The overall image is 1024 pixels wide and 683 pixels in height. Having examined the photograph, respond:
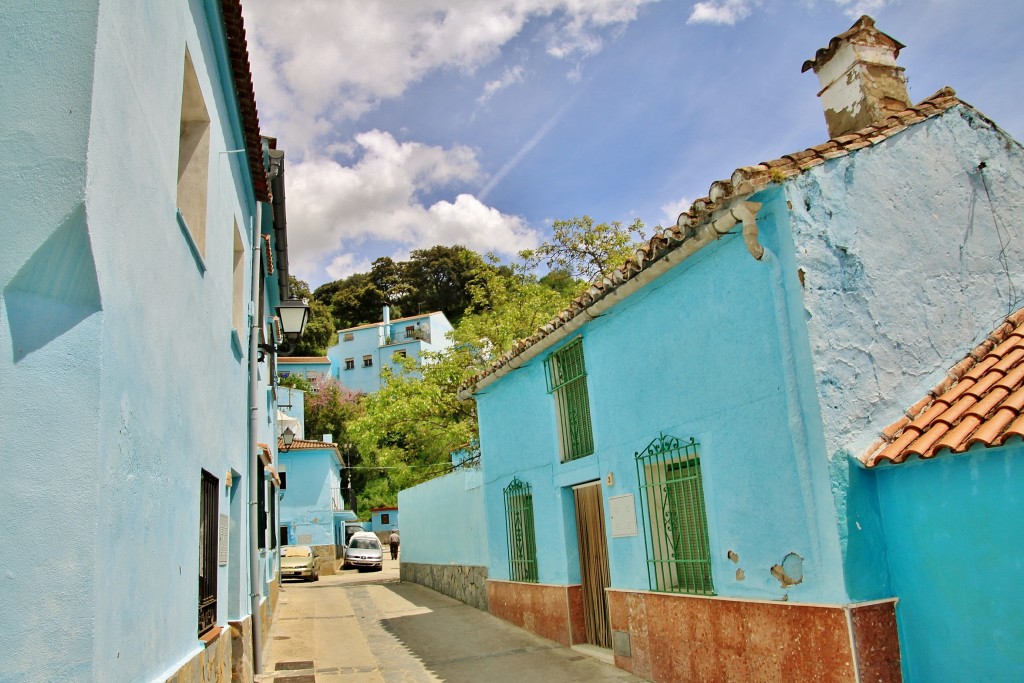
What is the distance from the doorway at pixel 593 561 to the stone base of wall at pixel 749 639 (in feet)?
3.60

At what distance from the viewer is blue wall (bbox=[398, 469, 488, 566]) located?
49.4 feet

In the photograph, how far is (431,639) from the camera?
11719 mm

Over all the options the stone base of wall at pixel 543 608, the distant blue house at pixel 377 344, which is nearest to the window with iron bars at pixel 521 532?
the stone base of wall at pixel 543 608

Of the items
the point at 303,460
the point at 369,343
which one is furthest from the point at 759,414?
the point at 369,343

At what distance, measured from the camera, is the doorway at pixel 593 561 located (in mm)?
9844

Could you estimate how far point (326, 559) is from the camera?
1209 inches

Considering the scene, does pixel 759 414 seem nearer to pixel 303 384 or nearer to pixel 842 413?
pixel 842 413

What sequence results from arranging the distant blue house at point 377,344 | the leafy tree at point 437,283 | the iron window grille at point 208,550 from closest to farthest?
the iron window grille at point 208,550, the distant blue house at point 377,344, the leafy tree at point 437,283

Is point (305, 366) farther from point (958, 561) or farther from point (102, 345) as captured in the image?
point (102, 345)

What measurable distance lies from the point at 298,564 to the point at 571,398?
18.5 m

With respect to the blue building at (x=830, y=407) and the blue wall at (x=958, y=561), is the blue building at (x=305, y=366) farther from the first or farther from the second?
the blue wall at (x=958, y=561)

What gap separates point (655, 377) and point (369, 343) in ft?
162

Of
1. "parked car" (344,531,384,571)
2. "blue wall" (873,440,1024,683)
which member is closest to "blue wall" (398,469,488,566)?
"parked car" (344,531,384,571)

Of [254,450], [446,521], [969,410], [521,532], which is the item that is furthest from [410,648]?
[969,410]
